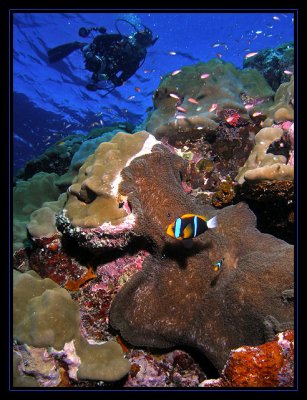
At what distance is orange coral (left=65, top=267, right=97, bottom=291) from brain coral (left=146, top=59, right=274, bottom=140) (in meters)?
3.34

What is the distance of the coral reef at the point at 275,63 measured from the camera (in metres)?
8.54

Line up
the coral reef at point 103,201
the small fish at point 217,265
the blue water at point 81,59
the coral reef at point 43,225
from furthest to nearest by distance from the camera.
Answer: the blue water at point 81,59, the coral reef at point 43,225, the coral reef at point 103,201, the small fish at point 217,265

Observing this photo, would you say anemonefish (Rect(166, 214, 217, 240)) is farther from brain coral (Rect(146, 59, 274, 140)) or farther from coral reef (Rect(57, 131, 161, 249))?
brain coral (Rect(146, 59, 274, 140))

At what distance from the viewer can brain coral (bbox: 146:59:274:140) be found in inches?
224

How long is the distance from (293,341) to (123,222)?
2.34m

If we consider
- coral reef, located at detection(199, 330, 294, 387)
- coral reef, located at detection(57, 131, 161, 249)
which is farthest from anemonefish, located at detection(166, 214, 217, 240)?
coral reef, located at detection(199, 330, 294, 387)

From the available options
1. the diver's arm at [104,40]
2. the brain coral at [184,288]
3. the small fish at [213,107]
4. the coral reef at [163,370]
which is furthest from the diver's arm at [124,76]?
the coral reef at [163,370]

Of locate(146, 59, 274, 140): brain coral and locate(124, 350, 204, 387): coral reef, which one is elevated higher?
locate(146, 59, 274, 140): brain coral

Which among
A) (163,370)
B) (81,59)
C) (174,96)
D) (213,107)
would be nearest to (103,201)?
(163,370)

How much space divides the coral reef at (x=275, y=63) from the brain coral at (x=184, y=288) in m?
6.72

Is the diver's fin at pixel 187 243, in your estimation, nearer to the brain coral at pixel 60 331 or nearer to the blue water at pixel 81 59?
the brain coral at pixel 60 331

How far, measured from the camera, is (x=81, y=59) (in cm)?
2133

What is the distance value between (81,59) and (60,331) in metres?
22.7

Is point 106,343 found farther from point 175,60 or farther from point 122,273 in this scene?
point 175,60
